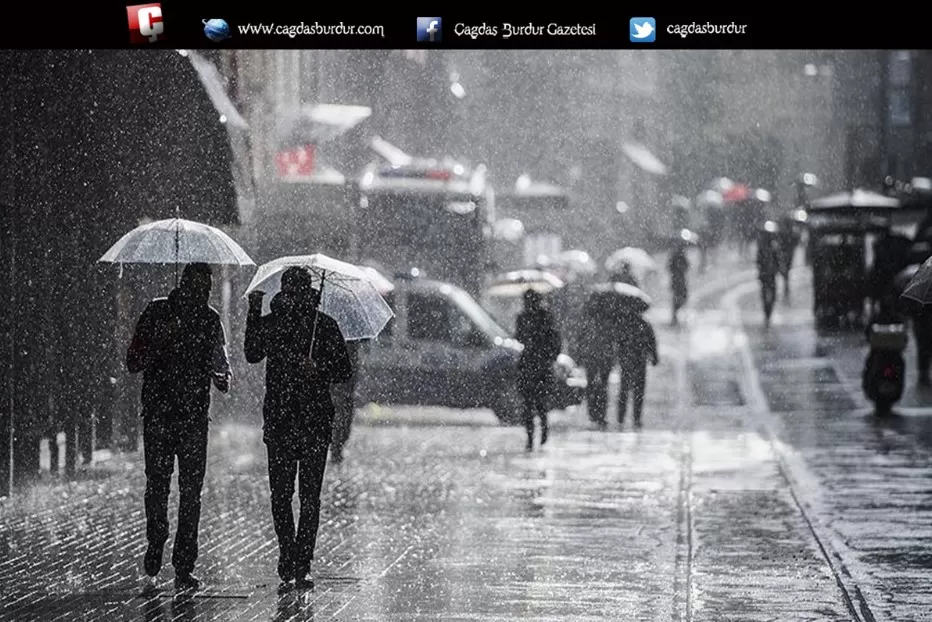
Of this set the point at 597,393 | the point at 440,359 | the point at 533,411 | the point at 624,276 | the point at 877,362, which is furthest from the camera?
the point at 624,276

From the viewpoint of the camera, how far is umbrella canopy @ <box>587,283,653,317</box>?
74.0 feet

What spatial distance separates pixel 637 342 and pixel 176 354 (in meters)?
11.5

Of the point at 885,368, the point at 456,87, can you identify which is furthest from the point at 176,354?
the point at 456,87

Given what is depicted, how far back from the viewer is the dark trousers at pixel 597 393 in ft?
76.2

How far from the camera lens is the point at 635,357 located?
900 inches

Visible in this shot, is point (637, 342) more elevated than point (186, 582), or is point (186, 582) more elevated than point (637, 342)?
point (637, 342)

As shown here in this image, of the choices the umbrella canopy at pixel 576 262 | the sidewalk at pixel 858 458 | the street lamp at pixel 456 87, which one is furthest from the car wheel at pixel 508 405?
the street lamp at pixel 456 87

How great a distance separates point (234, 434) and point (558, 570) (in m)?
10.8

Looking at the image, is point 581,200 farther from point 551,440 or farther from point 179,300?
point 179,300
